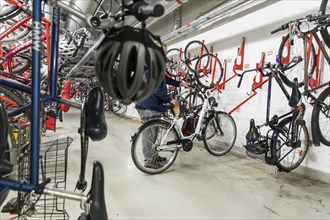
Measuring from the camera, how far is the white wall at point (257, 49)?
2883 millimetres

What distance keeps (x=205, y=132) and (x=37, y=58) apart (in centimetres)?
283

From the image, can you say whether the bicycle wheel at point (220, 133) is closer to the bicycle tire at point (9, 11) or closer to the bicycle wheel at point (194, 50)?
the bicycle wheel at point (194, 50)

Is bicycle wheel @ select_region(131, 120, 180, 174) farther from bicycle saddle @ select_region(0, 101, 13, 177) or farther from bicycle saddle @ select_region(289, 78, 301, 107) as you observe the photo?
bicycle saddle @ select_region(0, 101, 13, 177)

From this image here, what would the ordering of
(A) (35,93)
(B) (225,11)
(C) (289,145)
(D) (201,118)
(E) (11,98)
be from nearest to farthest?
(A) (35,93) → (E) (11,98) → (C) (289,145) → (D) (201,118) → (B) (225,11)

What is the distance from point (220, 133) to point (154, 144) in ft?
4.46

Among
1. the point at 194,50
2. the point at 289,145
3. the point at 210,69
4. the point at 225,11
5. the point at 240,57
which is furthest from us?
the point at 194,50

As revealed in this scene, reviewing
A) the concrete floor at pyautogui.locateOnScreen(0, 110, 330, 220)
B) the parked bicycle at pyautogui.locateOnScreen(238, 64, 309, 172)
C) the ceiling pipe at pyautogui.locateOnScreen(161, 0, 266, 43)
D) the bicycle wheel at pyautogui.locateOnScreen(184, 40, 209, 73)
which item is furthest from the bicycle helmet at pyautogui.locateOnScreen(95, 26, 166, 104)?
the bicycle wheel at pyautogui.locateOnScreen(184, 40, 209, 73)

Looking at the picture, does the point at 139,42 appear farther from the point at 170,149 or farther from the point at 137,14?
the point at 170,149

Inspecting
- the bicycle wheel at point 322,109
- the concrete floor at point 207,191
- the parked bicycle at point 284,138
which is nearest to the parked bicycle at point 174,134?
the concrete floor at point 207,191

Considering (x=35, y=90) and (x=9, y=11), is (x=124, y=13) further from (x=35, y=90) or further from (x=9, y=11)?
(x=9, y=11)

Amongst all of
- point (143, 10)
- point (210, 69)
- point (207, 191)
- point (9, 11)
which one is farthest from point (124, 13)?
point (210, 69)

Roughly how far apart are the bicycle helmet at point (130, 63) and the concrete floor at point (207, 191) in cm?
137

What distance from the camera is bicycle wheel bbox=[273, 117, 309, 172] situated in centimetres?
266

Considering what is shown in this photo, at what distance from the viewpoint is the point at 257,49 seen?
3.60m
